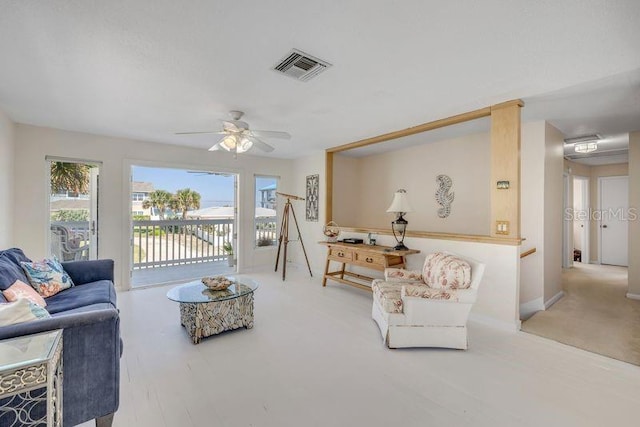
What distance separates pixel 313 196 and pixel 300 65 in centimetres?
365

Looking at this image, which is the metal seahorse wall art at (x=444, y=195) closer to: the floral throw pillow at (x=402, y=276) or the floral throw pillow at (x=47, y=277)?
the floral throw pillow at (x=402, y=276)

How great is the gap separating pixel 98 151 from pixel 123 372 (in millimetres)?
3497

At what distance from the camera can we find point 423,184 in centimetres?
511

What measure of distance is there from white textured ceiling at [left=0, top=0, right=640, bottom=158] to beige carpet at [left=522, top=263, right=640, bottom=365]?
92.4 inches

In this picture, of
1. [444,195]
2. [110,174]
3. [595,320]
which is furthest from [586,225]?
[110,174]

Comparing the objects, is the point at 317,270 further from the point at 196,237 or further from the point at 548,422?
the point at 548,422

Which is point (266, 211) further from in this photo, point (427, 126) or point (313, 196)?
point (427, 126)

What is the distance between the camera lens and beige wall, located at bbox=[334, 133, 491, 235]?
4.37 m

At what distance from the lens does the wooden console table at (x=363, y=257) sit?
3.88 meters

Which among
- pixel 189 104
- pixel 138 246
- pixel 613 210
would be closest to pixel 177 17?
pixel 189 104

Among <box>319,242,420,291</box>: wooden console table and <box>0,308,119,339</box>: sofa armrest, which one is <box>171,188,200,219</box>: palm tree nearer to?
<box>319,242,420,291</box>: wooden console table

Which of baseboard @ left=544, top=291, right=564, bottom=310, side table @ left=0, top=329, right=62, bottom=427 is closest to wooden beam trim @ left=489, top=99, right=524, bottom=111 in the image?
baseboard @ left=544, top=291, right=564, bottom=310

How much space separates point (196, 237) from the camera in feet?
21.4

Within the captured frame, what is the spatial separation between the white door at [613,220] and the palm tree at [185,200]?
9198mm
